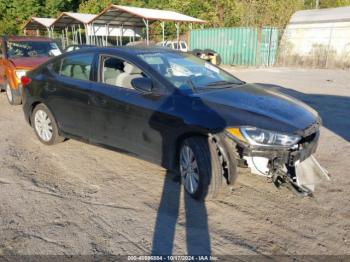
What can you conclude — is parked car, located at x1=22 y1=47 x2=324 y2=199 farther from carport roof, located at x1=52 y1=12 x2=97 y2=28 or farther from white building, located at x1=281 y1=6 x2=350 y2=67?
carport roof, located at x1=52 y1=12 x2=97 y2=28

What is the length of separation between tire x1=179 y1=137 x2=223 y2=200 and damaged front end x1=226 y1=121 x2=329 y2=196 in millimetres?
254

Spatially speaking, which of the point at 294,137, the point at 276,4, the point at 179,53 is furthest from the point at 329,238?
the point at 276,4

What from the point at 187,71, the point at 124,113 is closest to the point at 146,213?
the point at 124,113

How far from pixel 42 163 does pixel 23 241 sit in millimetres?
2047

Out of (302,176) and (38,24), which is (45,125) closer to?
(302,176)

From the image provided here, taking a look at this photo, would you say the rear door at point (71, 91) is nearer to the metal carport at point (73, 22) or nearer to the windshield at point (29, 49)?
the windshield at point (29, 49)

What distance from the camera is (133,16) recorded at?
28344mm

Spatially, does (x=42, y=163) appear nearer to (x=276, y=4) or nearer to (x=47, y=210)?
(x=47, y=210)

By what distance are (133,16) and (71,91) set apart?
24.9 metres

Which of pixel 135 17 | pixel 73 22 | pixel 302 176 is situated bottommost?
pixel 302 176

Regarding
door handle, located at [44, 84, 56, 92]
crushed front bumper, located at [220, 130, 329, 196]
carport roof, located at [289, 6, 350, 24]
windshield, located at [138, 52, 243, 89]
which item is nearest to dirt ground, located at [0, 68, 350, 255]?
crushed front bumper, located at [220, 130, 329, 196]

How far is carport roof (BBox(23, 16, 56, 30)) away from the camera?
108 ft

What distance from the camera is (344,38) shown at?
21.3m

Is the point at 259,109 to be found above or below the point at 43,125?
above
